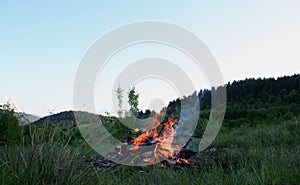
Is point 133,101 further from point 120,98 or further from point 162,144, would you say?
point 162,144

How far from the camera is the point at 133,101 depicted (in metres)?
7.52

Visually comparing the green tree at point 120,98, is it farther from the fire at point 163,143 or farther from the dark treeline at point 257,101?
the fire at point 163,143

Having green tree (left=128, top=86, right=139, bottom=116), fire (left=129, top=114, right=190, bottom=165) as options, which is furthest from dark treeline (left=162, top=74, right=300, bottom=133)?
fire (left=129, top=114, right=190, bottom=165)

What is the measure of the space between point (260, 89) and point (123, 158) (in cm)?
1075

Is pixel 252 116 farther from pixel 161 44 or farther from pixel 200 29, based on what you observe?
pixel 161 44

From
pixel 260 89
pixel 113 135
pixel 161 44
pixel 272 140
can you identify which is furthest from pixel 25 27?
pixel 260 89

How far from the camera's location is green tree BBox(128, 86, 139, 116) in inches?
290

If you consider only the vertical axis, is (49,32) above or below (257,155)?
above

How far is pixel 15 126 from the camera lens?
246 inches

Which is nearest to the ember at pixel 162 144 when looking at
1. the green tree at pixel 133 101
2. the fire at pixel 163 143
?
the fire at pixel 163 143

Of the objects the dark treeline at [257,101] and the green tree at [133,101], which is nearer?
the green tree at [133,101]

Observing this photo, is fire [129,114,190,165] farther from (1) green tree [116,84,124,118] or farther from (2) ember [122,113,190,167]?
(1) green tree [116,84,124,118]

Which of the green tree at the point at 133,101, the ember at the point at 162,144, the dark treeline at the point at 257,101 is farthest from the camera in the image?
the dark treeline at the point at 257,101

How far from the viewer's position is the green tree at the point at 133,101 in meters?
7.38
